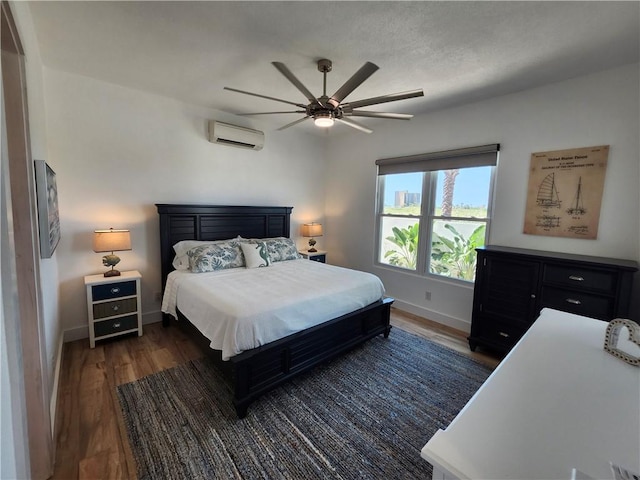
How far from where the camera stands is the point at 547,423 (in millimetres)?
789

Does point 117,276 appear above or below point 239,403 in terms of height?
above

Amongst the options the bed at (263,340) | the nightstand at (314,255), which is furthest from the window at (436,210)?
the bed at (263,340)

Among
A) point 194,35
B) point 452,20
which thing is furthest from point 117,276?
point 452,20

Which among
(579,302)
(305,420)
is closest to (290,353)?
(305,420)

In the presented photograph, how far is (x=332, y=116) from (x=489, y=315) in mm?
2444

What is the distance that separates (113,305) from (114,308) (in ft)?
0.11

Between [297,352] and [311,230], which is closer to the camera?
[297,352]

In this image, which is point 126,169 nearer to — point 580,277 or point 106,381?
point 106,381

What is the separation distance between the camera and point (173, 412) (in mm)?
1996

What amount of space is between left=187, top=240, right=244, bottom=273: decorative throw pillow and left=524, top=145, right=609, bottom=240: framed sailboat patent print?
321 cm

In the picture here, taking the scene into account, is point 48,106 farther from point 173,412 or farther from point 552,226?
point 552,226

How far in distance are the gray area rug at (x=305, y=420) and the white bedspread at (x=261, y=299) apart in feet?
1.55

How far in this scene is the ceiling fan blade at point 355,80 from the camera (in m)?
1.76

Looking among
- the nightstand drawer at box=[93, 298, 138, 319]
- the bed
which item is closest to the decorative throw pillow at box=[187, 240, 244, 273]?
the bed
